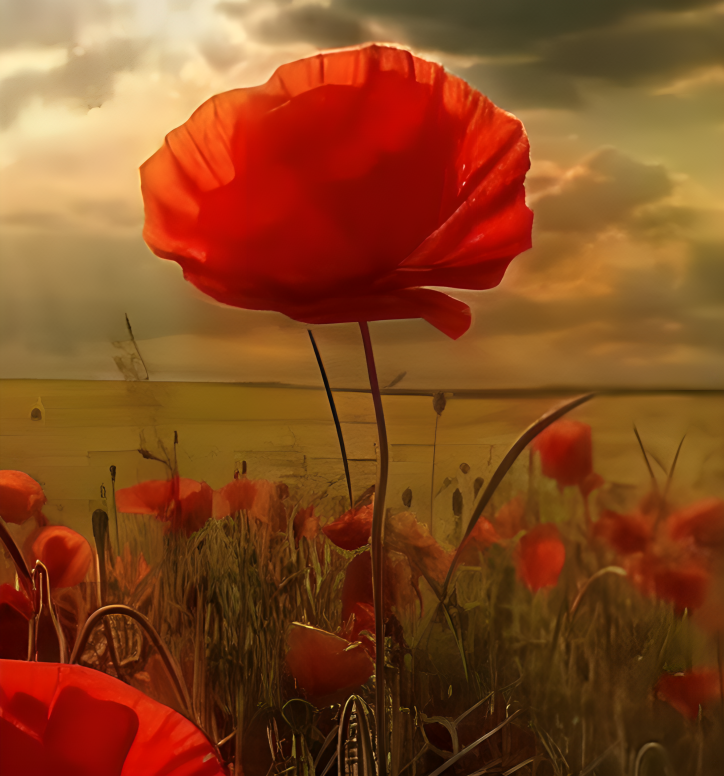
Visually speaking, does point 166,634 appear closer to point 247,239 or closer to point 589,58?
point 247,239

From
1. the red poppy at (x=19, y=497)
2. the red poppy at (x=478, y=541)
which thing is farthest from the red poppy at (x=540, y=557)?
the red poppy at (x=19, y=497)

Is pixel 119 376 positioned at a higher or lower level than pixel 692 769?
higher

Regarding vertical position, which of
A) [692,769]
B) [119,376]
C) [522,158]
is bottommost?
[692,769]

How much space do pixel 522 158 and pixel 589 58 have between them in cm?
5

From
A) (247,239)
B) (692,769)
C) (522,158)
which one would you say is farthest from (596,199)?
(692,769)

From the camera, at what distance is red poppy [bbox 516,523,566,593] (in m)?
0.30

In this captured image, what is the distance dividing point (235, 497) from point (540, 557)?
14 centimetres

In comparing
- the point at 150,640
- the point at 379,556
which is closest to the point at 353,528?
the point at 379,556

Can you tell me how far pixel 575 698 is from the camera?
0.96ft

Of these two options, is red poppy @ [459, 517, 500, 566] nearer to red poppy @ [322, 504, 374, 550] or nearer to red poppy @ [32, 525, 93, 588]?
red poppy @ [322, 504, 374, 550]

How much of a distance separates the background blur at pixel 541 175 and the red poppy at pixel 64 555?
9 cm

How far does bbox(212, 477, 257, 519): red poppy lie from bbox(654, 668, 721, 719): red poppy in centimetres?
20

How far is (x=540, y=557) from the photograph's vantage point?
30cm

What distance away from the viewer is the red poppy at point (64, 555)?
0.34 m
